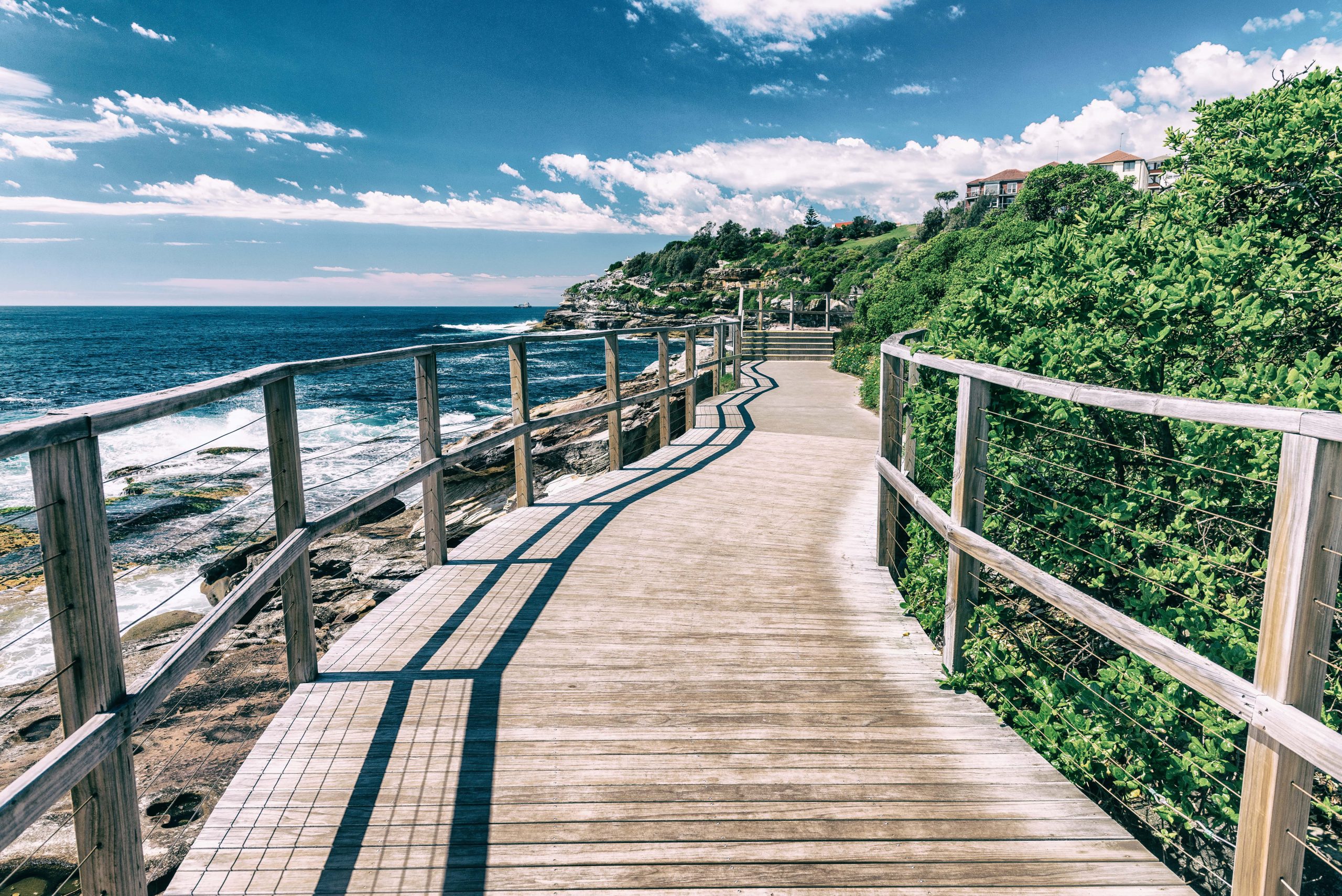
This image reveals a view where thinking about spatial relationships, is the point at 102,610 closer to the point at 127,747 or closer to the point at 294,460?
the point at 127,747

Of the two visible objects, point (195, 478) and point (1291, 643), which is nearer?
point (1291, 643)

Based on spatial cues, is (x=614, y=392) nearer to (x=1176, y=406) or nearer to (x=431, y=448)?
(x=431, y=448)

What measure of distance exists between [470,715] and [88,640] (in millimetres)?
1604

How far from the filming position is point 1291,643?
1.68 meters

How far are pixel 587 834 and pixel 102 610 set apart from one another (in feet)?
5.04

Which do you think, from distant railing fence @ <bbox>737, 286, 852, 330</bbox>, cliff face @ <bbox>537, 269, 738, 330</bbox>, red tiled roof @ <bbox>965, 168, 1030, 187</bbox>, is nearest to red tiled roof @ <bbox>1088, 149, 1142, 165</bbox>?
red tiled roof @ <bbox>965, 168, 1030, 187</bbox>

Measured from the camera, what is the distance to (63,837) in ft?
17.5

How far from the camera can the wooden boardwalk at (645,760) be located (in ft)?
7.47

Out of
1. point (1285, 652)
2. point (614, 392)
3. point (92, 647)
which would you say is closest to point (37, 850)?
point (92, 647)

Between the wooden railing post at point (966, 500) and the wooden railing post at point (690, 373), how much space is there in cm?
592

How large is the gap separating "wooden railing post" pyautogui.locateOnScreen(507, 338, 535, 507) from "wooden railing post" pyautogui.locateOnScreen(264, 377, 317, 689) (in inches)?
97.0

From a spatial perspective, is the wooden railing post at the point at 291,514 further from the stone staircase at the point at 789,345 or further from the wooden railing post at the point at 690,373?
the stone staircase at the point at 789,345

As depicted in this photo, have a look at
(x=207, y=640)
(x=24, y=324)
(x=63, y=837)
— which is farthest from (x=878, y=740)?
(x=24, y=324)

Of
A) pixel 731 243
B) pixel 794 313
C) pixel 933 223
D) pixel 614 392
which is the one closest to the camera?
pixel 614 392
